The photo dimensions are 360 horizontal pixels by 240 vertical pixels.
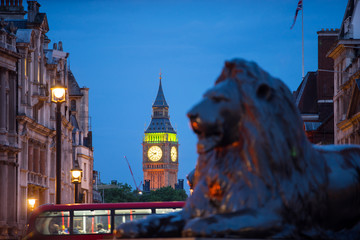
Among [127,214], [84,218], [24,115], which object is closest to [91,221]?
[84,218]

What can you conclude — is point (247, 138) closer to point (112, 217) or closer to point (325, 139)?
point (112, 217)

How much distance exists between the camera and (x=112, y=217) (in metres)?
34.8

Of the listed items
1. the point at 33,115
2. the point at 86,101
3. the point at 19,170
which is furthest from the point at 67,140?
the point at 86,101

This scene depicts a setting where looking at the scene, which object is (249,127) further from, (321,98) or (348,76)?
(321,98)

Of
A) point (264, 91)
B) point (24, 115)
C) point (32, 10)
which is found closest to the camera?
point (264, 91)

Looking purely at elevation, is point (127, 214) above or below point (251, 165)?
below

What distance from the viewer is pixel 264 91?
19.4 feet

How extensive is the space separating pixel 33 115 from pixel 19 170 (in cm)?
654

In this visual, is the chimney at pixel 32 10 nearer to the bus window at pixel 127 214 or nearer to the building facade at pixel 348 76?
the building facade at pixel 348 76

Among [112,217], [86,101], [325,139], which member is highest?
[86,101]

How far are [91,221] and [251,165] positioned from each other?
1154 inches

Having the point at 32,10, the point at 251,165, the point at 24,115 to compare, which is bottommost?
the point at 251,165

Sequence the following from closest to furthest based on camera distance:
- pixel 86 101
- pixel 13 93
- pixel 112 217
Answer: pixel 112 217
pixel 13 93
pixel 86 101

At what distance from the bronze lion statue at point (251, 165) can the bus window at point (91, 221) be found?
93.9 ft
